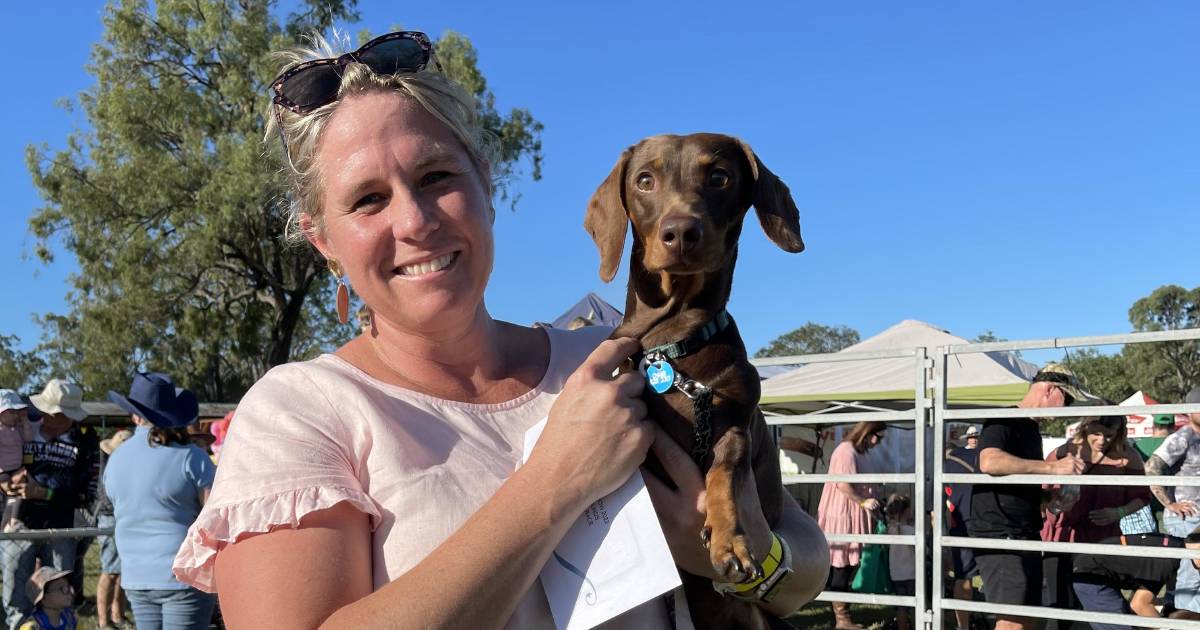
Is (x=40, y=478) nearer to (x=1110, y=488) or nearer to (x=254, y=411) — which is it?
(x=254, y=411)

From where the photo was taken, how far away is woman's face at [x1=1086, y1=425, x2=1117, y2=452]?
6.66 meters

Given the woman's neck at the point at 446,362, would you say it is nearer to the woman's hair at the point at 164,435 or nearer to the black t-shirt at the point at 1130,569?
the woman's hair at the point at 164,435

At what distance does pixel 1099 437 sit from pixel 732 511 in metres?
5.69

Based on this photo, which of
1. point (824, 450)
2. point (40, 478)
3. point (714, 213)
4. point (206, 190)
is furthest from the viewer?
point (206, 190)

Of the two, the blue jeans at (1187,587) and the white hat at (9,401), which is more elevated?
the white hat at (9,401)

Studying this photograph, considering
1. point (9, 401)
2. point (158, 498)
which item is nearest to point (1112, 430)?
point (158, 498)

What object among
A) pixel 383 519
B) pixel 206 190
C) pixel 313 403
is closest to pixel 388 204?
pixel 313 403

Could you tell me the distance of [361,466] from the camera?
65.5 inches

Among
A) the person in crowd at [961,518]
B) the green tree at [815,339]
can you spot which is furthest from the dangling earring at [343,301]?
the green tree at [815,339]

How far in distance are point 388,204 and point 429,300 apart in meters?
0.19

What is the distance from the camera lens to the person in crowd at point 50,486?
652 cm

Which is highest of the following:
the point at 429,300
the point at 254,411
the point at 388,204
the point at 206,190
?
the point at 206,190

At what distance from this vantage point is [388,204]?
5.93 feet

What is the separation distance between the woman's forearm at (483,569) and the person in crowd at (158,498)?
4.20 meters
